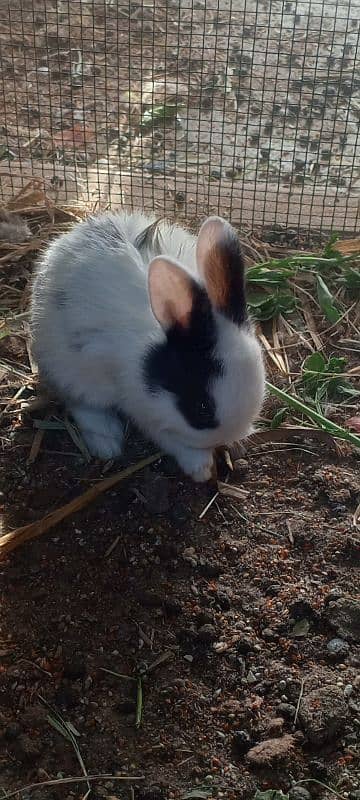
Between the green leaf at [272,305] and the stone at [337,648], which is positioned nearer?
the stone at [337,648]

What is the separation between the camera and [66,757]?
A: 211 cm

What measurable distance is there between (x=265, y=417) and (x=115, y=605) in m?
1.08

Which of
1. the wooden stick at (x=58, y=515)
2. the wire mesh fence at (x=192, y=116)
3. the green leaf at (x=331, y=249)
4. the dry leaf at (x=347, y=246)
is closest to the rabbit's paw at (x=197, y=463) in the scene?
the wooden stick at (x=58, y=515)

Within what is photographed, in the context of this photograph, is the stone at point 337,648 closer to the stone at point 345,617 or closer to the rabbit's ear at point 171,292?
the stone at point 345,617

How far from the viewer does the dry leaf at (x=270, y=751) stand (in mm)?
2061

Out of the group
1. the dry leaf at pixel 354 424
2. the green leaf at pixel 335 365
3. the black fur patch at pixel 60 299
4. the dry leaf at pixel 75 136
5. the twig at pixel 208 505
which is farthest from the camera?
the dry leaf at pixel 75 136

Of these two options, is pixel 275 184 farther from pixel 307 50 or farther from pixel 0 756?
pixel 0 756

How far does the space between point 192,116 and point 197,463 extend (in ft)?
9.54

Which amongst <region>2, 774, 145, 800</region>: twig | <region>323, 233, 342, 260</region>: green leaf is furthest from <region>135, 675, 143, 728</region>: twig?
<region>323, 233, 342, 260</region>: green leaf

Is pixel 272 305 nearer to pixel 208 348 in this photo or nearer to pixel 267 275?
pixel 267 275

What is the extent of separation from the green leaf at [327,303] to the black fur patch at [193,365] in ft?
4.26

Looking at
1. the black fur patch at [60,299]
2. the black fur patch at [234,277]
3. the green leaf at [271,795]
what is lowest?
the green leaf at [271,795]

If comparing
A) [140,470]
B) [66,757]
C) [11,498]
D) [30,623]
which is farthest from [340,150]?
[66,757]

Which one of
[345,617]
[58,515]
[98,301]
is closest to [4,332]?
[98,301]
